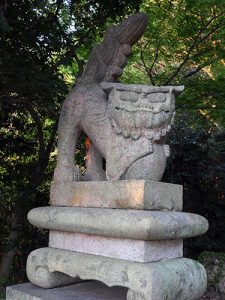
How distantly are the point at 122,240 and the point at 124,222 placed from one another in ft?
0.68

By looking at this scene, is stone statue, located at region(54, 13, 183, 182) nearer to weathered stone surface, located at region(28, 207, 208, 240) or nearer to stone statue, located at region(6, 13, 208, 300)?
stone statue, located at region(6, 13, 208, 300)

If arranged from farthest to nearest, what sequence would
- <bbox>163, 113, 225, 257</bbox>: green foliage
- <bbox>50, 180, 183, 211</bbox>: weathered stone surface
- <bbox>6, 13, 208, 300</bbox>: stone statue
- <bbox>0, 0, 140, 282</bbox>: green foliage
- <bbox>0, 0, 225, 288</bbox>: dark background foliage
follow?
<bbox>163, 113, 225, 257</bbox>: green foliage < <bbox>0, 0, 225, 288</bbox>: dark background foliage < <bbox>0, 0, 140, 282</bbox>: green foliage < <bbox>50, 180, 183, 211</bbox>: weathered stone surface < <bbox>6, 13, 208, 300</bbox>: stone statue

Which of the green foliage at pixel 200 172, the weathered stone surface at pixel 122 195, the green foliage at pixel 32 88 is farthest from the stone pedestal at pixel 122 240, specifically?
the green foliage at pixel 200 172

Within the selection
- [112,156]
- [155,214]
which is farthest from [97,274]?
[112,156]

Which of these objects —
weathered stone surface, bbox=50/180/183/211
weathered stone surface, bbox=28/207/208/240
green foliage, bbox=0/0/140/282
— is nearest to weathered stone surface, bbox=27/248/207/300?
weathered stone surface, bbox=28/207/208/240

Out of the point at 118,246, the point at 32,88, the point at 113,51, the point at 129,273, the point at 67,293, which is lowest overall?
the point at 67,293

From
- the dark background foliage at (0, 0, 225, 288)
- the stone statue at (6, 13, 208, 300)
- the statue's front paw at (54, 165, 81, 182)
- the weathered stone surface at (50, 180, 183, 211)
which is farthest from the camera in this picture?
the dark background foliage at (0, 0, 225, 288)

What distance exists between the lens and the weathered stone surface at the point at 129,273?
238 centimetres

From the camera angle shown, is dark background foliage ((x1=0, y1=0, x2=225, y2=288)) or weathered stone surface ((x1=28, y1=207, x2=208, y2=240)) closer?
weathered stone surface ((x1=28, y1=207, x2=208, y2=240))

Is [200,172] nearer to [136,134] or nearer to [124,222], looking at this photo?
[136,134]

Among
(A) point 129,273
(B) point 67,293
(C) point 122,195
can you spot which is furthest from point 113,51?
(B) point 67,293

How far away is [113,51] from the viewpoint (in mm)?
3318

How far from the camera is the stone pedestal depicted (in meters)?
2.44

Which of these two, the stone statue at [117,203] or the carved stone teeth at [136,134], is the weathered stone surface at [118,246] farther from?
the carved stone teeth at [136,134]
